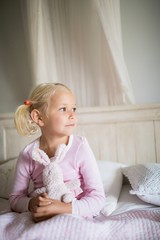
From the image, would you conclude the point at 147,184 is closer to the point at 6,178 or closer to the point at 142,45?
the point at 6,178

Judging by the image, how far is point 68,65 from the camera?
1694 millimetres

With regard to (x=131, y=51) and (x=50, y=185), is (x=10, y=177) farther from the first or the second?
(x=131, y=51)

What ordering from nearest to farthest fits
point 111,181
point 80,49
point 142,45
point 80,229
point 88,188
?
1. point 80,229
2. point 88,188
3. point 111,181
4. point 80,49
5. point 142,45

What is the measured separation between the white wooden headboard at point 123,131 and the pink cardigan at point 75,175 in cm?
55

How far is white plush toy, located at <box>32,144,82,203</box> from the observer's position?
92cm

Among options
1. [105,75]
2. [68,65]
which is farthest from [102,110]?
[68,65]

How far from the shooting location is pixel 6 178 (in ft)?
5.10

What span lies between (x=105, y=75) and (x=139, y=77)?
1.11 feet

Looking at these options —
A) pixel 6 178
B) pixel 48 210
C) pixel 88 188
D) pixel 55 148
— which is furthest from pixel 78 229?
pixel 6 178

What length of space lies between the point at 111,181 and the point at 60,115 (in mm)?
536

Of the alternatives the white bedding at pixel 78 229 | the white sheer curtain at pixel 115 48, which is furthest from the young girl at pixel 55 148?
the white sheer curtain at pixel 115 48

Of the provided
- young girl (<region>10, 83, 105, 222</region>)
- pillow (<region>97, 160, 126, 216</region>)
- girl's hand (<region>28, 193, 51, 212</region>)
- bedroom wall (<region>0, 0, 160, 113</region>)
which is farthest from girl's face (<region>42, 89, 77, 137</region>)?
bedroom wall (<region>0, 0, 160, 113</region>)

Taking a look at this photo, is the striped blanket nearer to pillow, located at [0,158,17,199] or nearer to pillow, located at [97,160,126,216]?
pillow, located at [97,160,126,216]

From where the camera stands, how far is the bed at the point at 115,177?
2.43 ft
